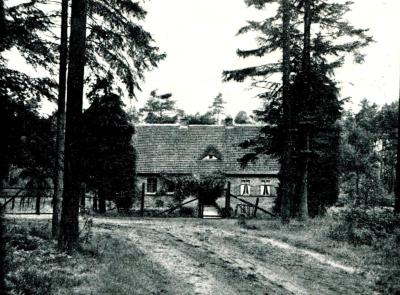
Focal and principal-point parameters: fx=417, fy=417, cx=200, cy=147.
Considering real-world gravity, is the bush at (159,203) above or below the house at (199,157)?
below

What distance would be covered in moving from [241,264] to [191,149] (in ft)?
86.1

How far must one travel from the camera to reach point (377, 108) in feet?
252

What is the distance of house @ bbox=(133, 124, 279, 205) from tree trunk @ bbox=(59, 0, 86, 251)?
76.5 ft

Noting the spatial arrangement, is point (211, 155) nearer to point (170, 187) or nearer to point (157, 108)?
point (170, 187)

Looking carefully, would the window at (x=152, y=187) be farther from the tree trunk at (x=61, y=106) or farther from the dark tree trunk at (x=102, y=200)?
the tree trunk at (x=61, y=106)

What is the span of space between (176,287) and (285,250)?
5336mm

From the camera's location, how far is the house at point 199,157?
34.7 m

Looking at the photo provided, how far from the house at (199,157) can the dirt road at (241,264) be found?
62.4 feet

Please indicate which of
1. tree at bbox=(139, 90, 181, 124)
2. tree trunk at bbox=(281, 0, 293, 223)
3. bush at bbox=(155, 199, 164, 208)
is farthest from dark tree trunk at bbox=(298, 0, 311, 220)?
tree at bbox=(139, 90, 181, 124)

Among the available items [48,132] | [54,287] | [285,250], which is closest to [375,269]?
[285,250]

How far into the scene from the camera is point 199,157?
35.8 metres

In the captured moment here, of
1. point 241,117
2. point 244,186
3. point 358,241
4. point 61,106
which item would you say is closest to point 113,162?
point 244,186

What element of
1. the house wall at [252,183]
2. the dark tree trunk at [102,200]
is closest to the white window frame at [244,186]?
the house wall at [252,183]

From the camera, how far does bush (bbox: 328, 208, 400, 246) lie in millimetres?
14389
